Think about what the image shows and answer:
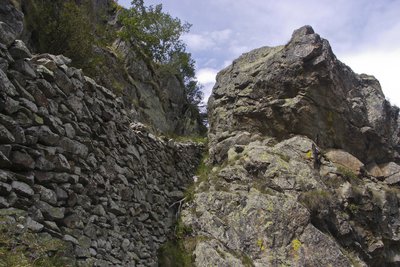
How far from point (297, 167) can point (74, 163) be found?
782 centimetres

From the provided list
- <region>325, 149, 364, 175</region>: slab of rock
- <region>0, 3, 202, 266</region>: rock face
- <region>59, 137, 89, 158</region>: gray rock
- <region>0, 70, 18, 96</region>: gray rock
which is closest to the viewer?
<region>0, 70, 18, 96</region>: gray rock

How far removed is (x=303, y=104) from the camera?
1482cm

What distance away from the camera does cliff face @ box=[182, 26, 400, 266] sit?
10383 mm

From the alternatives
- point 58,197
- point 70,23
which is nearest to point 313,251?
point 58,197

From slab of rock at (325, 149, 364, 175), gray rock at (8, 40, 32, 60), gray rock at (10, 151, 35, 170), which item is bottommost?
gray rock at (10, 151, 35, 170)

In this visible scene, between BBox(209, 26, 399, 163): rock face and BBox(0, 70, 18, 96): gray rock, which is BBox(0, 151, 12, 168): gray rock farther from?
BBox(209, 26, 399, 163): rock face

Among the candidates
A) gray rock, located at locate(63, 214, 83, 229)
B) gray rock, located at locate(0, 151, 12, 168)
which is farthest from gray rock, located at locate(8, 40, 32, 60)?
gray rock, located at locate(63, 214, 83, 229)

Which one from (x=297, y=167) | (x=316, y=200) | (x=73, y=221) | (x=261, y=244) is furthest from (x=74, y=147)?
(x=297, y=167)

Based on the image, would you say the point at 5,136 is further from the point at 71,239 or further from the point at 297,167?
the point at 297,167

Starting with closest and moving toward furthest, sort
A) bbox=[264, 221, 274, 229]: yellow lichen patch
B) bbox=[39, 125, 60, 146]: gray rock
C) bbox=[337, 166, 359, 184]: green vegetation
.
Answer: bbox=[39, 125, 60, 146]: gray rock → bbox=[264, 221, 274, 229]: yellow lichen patch → bbox=[337, 166, 359, 184]: green vegetation

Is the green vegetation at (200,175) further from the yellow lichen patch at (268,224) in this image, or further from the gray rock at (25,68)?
the gray rock at (25,68)

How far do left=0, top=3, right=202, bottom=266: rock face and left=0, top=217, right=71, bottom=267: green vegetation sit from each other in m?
0.16

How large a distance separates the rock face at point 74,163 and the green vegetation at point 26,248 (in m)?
0.16

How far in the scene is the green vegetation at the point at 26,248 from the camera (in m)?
4.40
